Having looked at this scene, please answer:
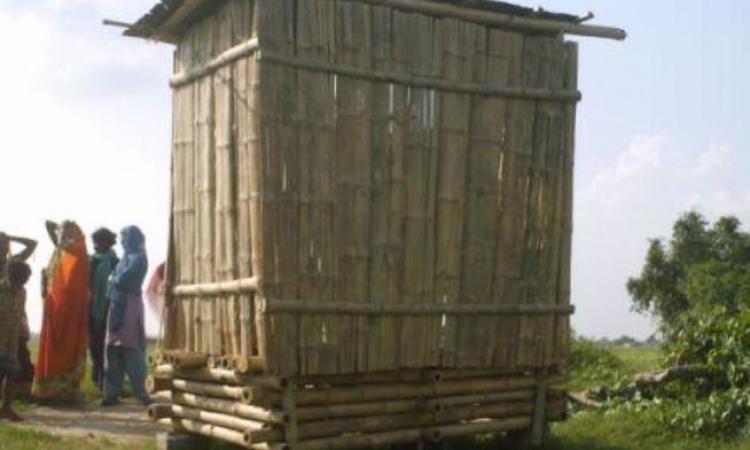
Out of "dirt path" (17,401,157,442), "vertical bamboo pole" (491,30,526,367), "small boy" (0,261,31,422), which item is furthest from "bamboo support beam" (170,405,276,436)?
→ "small boy" (0,261,31,422)

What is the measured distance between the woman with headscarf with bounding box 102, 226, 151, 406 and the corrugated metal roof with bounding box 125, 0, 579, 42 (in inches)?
115

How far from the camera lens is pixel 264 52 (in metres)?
7.52

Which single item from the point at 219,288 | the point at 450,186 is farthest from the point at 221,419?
the point at 450,186

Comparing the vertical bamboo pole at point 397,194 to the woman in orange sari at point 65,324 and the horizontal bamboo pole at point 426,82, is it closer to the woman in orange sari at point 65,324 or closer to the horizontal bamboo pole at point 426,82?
the horizontal bamboo pole at point 426,82

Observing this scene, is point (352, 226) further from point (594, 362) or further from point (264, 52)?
point (594, 362)

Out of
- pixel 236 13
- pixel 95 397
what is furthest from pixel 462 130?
pixel 95 397

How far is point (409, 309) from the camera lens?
8.08 m

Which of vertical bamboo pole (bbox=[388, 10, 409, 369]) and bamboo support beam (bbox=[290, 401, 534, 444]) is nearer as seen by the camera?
bamboo support beam (bbox=[290, 401, 534, 444])

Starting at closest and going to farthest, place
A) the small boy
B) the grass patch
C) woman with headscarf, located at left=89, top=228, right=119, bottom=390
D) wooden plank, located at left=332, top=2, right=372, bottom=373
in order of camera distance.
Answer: wooden plank, located at left=332, top=2, right=372, bottom=373, the grass patch, the small boy, woman with headscarf, located at left=89, top=228, right=119, bottom=390

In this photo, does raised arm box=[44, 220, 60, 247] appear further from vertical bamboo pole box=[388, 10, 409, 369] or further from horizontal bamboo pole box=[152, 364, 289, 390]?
vertical bamboo pole box=[388, 10, 409, 369]

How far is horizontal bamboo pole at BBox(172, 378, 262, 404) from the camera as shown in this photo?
7672 millimetres

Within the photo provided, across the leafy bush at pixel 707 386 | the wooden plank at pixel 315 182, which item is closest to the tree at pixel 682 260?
the leafy bush at pixel 707 386

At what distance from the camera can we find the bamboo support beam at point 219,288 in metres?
7.65

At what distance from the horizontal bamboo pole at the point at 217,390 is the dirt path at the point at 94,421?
1.27m
